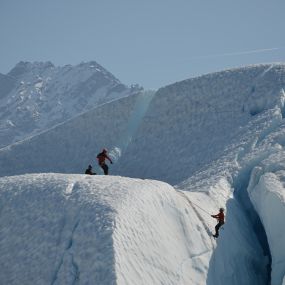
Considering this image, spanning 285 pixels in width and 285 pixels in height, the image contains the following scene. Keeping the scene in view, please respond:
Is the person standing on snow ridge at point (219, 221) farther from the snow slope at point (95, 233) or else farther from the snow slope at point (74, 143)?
the snow slope at point (74, 143)

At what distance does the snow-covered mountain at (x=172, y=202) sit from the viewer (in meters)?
20.2

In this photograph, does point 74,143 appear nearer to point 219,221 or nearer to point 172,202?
point 172,202

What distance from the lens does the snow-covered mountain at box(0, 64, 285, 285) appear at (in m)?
20.2

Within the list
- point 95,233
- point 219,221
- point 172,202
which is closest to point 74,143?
point 172,202

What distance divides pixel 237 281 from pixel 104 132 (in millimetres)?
27281

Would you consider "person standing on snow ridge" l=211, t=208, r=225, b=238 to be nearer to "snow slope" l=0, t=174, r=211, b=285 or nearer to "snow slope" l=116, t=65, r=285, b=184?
"snow slope" l=0, t=174, r=211, b=285

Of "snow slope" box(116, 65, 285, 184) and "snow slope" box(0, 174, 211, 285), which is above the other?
"snow slope" box(0, 174, 211, 285)

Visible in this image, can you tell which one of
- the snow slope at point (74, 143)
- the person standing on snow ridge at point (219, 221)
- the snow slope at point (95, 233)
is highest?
the snow slope at point (95, 233)

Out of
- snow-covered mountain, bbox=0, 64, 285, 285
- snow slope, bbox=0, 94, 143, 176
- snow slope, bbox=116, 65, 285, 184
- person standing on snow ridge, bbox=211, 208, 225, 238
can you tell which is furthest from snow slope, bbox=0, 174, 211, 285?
snow slope, bbox=0, 94, 143, 176

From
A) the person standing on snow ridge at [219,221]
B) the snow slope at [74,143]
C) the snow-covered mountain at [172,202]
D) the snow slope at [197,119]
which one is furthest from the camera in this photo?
the snow slope at [74,143]

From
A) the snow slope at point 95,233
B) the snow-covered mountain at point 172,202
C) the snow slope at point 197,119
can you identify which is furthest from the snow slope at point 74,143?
the snow slope at point 95,233

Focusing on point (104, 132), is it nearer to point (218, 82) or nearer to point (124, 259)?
point (218, 82)

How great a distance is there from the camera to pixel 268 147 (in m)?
34.0

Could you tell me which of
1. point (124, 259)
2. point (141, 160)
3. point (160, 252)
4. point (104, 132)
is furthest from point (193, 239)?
point (104, 132)
